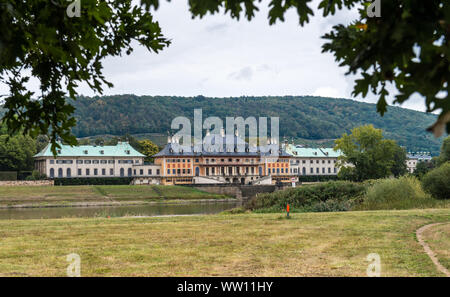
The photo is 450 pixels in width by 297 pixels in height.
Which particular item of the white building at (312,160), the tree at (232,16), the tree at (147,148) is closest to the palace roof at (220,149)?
the white building at (312,160)

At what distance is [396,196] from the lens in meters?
21.9

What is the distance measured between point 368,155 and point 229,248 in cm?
4950

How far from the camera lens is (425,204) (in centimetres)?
2047

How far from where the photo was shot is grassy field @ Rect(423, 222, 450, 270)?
25.2 feet

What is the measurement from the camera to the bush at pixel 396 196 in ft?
67.1

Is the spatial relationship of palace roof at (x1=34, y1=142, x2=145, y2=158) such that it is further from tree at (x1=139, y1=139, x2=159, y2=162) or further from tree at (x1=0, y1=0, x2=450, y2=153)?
tree at (x1=0, y1=0, x2=450, y2=153)

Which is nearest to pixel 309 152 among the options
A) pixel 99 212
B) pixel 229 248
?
pixel 99 212

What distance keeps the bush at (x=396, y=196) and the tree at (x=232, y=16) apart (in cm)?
1774

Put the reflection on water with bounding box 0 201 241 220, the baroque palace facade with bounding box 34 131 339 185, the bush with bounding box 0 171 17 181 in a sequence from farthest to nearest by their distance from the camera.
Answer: the baroque palace facade with bounding box 34 131 339 185 → the bush with bounding box 0 171 17 181 → the reflection on water with bounding box 0 201 241 220

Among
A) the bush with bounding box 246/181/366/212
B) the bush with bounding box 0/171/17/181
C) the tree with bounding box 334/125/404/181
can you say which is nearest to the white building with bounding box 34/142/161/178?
the bush with bounding box 0/171/17/181

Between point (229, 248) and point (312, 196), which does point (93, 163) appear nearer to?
point (312, 196)

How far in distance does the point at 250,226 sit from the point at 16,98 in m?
9.20

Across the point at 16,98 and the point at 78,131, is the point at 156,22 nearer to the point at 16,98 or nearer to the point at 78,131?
the point at 16,98

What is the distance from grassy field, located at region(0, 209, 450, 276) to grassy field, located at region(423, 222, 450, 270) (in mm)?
23
